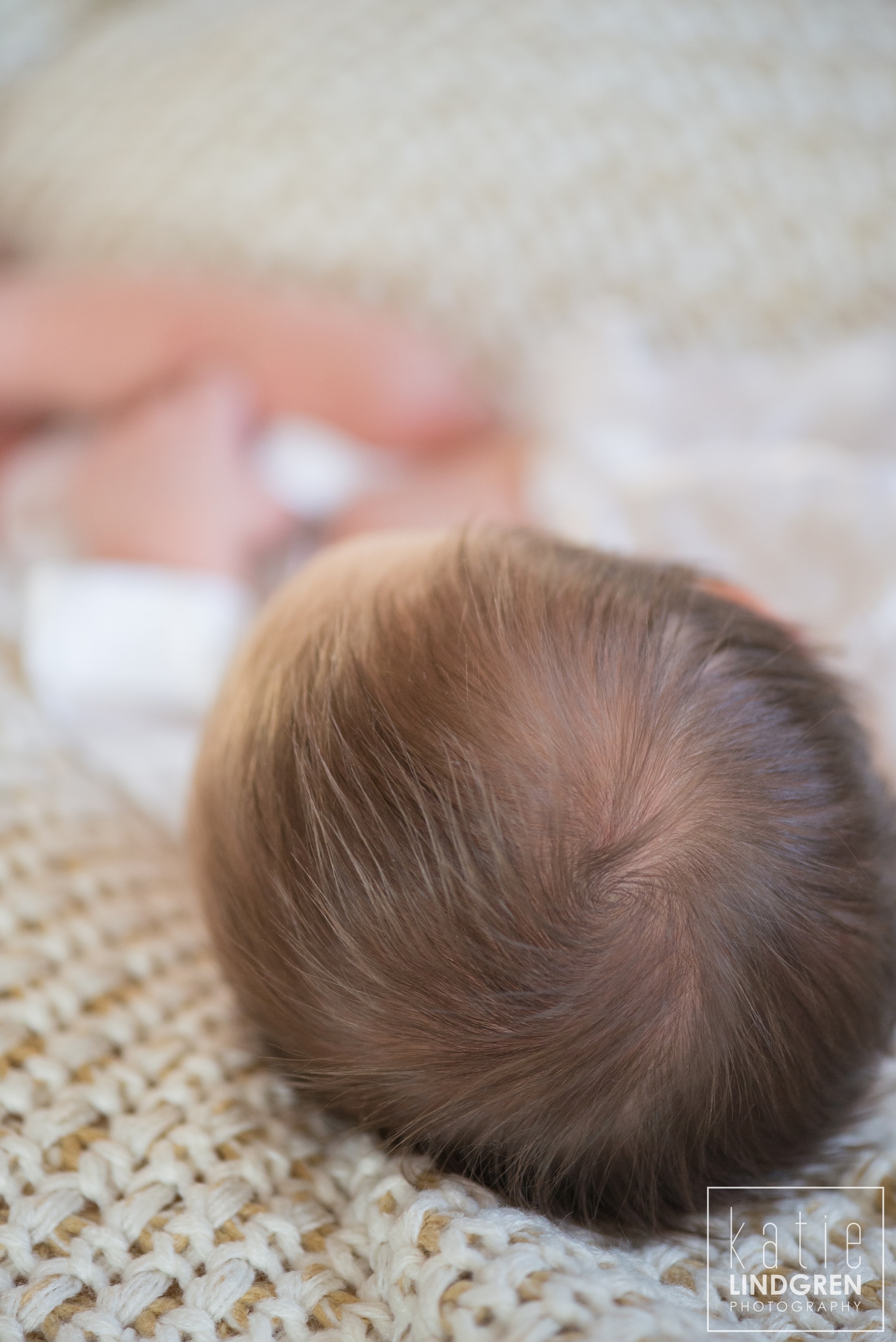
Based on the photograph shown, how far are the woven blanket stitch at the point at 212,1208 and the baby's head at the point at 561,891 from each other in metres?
0.03

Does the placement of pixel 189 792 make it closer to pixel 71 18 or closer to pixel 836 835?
pixel 836 835

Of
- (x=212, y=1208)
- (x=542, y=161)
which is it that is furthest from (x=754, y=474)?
(x=212, y=1208)

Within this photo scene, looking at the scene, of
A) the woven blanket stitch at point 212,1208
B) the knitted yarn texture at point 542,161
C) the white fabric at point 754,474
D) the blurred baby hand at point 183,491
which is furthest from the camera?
the knitted yarn texture at point 542,161

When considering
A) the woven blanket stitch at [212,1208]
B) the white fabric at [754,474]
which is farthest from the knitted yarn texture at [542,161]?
the woven blanket stitch at [212,1208]

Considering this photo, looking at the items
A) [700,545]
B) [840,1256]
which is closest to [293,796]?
[840,1256]

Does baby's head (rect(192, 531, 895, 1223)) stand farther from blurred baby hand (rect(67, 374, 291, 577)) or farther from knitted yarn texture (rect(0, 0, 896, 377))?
knitted yarn texture (rect(0, 0, 896, 377))

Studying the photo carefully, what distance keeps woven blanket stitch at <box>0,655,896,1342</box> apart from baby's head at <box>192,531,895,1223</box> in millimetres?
35

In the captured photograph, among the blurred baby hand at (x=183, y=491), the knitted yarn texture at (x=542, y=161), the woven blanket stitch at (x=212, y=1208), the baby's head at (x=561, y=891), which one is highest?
the knitted yarn texture at (x=542, y=161)

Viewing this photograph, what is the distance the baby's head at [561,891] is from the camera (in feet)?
1.58

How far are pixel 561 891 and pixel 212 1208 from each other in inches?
8.8

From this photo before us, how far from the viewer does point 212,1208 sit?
1.59ft

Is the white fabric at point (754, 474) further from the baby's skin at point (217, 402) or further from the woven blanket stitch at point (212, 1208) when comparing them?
the woven blanket stitch at point (212, 1208)

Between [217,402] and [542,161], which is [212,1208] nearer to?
[217,402]

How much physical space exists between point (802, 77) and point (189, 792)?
38.2 inches
